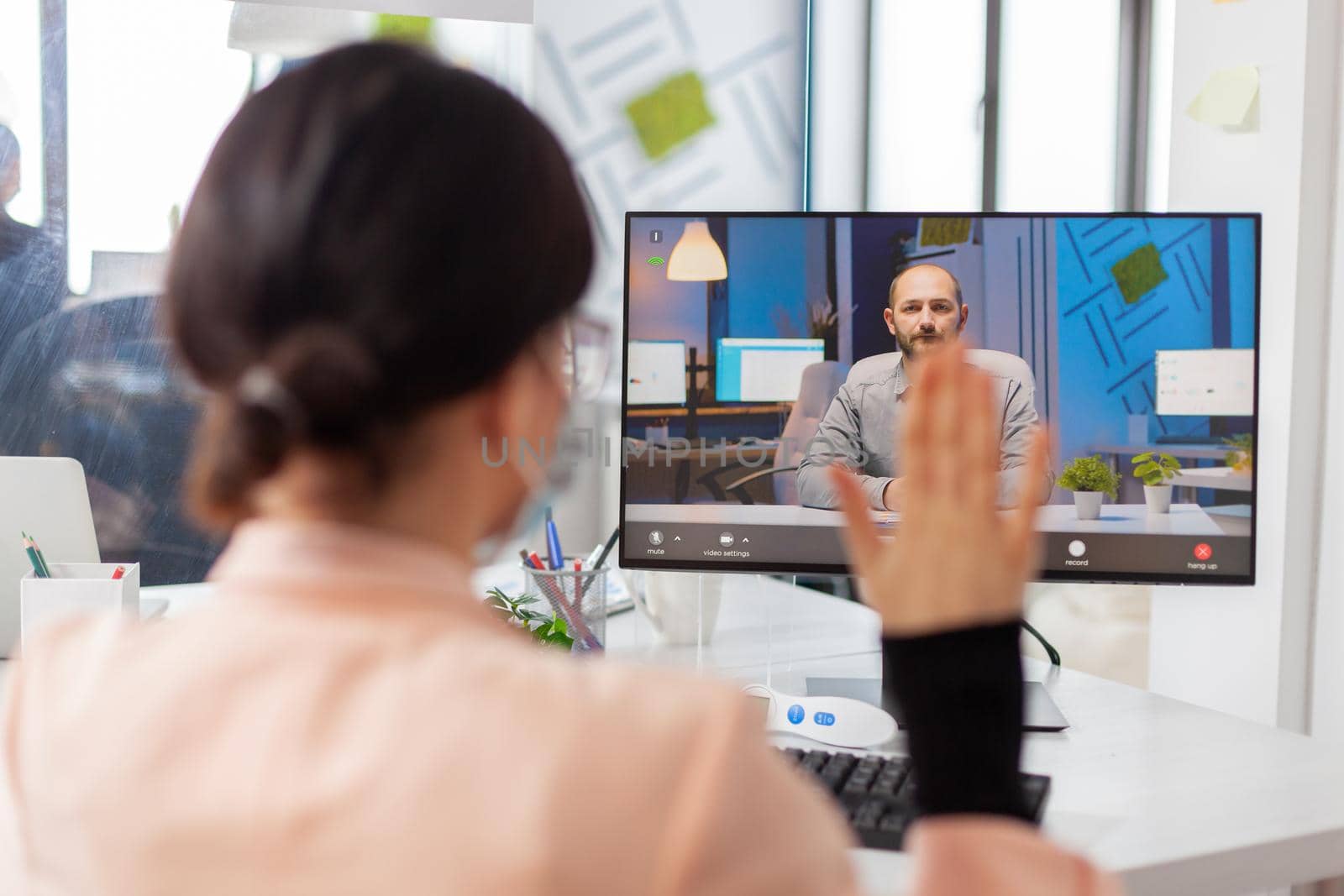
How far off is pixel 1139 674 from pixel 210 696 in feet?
7.25

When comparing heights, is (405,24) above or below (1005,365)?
above

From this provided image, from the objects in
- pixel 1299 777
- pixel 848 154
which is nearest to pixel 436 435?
pixel 1299 777

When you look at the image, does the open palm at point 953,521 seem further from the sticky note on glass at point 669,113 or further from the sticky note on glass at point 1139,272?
the sticky note on glass at point 669,113

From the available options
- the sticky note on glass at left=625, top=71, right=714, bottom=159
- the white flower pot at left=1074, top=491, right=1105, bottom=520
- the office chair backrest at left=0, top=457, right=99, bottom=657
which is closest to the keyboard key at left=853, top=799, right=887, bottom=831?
the white flower pot at left=1074, top=491, right=1105, bottom=520

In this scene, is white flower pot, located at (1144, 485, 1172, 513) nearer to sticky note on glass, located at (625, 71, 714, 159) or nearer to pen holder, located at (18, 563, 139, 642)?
pen holder, located at (18, 563, 139, 642)

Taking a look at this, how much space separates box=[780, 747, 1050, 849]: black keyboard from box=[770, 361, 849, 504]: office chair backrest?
1.21ft

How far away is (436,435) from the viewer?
45 centimetres

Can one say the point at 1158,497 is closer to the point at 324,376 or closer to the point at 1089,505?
the point at 1089,505

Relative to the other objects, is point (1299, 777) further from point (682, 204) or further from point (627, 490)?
point (682, 204)

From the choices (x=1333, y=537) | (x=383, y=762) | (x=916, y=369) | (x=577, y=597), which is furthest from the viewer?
(x=1333, y=537)

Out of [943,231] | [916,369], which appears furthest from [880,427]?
[943,231]

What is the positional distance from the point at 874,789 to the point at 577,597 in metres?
0.53

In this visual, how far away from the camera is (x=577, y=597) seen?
1305 millimetres

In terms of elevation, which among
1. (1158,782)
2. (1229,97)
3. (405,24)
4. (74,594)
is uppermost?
(405,24)
